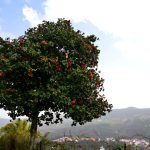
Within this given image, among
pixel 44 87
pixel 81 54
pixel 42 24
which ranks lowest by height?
pixel 44 87

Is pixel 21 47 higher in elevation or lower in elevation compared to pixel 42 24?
lower

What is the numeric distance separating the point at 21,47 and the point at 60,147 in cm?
878

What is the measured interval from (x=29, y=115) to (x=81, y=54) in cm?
492

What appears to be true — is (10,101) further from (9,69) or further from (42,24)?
(42,24)

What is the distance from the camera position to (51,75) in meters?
26.8

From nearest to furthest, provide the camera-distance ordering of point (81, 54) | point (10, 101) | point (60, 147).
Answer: point (10, 101), point (81, 54), point (60, 147)

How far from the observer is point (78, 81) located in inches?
1059

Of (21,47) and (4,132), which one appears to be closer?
(21,47)

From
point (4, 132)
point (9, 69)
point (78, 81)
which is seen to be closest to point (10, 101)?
point (9, 69)

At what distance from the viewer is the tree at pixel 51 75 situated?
26.1 metres

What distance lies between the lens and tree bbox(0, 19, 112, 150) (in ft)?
85.7

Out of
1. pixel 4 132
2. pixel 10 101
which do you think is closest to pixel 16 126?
pixel 4 132

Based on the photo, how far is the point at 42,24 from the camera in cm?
2902

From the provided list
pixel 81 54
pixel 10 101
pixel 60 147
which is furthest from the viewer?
pixel 60 147
